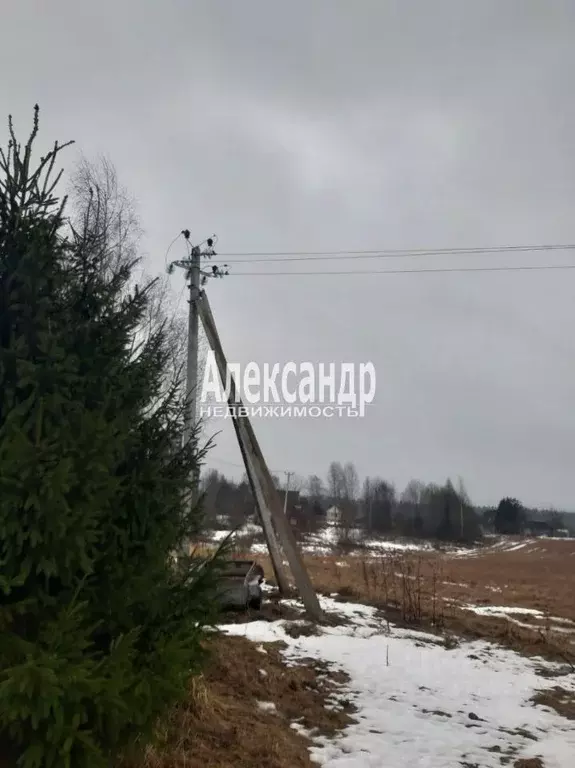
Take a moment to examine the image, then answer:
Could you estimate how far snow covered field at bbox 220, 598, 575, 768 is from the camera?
4469mm

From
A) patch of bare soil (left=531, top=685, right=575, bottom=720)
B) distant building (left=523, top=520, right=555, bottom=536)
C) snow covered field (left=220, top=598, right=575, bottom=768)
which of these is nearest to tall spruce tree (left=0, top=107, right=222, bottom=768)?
snow covered field (left=220, top=598, right=575, bottom=768)

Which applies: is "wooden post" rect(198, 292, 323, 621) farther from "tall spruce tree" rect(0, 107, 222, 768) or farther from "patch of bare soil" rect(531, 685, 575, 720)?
"tall spruce tree" rect(0, 107, 222, 768)

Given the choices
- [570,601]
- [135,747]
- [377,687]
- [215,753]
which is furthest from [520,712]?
[570,601]

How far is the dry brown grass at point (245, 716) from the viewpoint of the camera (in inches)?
146

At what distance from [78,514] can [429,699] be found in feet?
15.2

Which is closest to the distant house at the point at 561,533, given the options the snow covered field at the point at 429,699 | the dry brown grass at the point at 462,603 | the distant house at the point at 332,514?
the distant house at the point at 332,514

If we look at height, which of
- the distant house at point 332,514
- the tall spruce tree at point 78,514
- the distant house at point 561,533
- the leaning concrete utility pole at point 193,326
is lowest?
the distant house at point 561,533

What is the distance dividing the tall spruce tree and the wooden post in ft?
18.2

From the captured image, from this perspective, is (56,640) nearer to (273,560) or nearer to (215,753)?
(215,753)

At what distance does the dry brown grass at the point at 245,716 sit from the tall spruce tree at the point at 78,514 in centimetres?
66

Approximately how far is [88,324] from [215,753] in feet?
9.00

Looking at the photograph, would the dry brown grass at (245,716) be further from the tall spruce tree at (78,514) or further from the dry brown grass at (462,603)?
the dry brown grass at (462,603)

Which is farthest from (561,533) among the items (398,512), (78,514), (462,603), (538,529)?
(78,514)

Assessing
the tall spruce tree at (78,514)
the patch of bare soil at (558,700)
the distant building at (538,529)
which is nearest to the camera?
the tall spruce tree at (78,514)
